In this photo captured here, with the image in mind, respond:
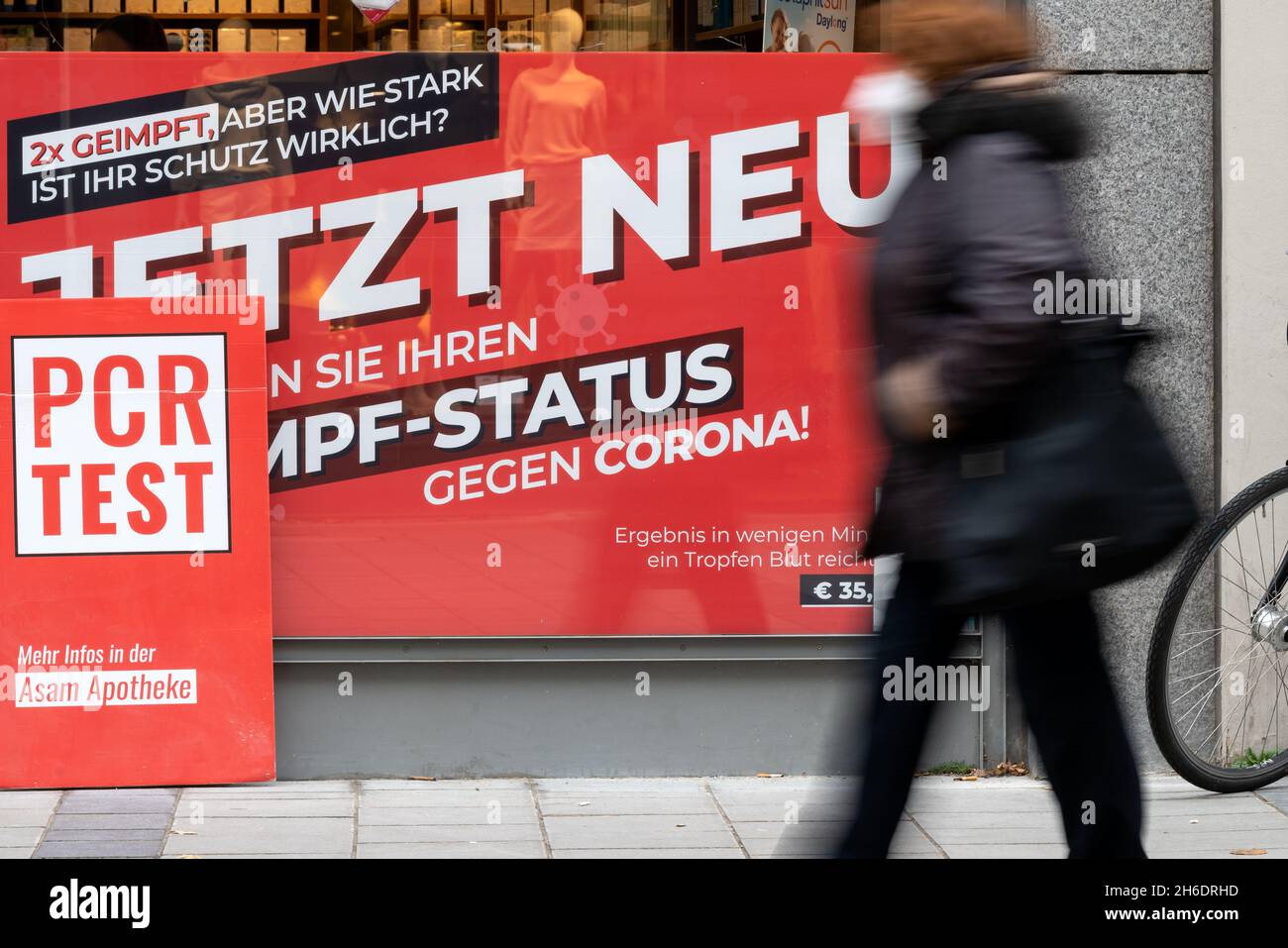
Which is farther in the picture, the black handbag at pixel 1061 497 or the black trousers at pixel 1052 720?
the black trousers at pixel 1052 720

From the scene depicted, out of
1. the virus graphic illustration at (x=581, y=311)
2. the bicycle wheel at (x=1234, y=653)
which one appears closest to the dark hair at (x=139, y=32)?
the virus graphic illustration at (x=581, y=311)

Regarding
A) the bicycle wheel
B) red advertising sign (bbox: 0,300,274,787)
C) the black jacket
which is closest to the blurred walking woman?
the black jacket

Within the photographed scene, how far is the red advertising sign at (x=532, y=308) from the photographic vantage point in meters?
5.54

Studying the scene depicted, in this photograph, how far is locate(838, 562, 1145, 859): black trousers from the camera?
3.27 meters

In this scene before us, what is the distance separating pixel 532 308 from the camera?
558cm

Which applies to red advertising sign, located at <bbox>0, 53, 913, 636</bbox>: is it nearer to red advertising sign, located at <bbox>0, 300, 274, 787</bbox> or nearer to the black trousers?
red advertising sign, located at <bbox>0, 300, 274, 787</bbox>

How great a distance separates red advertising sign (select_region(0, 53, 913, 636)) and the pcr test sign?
0.85 ft

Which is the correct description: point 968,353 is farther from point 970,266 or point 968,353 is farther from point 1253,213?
point 1253,213

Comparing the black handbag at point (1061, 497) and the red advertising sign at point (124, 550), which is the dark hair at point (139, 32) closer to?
the red advertising sign at point (124, 550)

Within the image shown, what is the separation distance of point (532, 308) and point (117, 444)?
4.55 ft

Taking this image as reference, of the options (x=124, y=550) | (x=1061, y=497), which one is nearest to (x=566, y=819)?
(x=124, y=550)

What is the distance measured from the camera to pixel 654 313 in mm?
5602

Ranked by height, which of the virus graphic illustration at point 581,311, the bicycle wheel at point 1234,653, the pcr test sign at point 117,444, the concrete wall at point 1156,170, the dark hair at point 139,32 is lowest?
the bicycle wheel at point 1234,653

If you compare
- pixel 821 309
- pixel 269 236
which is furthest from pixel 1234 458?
pixel 269 236
